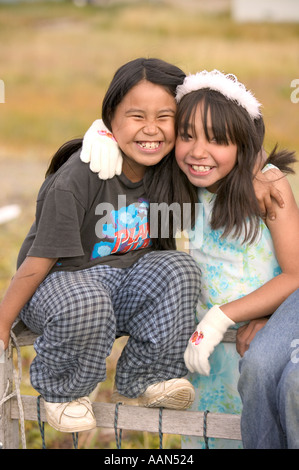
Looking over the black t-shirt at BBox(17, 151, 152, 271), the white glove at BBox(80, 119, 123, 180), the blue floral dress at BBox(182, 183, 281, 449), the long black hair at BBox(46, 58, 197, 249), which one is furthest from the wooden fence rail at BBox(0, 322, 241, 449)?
the white glove at BBox(80, 119, 123, 180)

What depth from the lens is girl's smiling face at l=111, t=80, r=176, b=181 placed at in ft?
6.18

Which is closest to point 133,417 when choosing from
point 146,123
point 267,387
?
point 267,387

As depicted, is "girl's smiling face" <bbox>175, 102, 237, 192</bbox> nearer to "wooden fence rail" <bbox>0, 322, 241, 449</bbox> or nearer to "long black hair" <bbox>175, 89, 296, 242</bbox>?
"long black hair" <bbox>175, 89, 296, 242</bbox>

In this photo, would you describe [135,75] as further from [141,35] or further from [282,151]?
[141,35]

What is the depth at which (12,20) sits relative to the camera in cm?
823

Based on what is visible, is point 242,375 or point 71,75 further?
point 71,75

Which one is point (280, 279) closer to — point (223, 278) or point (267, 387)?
point (223, 278)

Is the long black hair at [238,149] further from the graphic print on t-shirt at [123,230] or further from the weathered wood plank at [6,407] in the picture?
the weathered wood plank at [6,407]

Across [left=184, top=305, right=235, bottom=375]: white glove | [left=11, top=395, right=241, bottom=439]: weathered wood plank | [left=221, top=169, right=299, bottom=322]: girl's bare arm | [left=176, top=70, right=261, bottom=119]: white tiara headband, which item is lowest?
[left=11, top=395, right=241, bottom=439]: weathered wood plank

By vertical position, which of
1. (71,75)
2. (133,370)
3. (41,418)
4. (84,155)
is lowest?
(41,418)

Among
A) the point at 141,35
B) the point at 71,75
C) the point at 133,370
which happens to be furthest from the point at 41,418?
the point at 141,35

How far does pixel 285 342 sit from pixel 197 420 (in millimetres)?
364

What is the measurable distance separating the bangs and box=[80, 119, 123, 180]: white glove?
8.1 inches

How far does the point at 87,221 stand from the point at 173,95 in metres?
0.43
